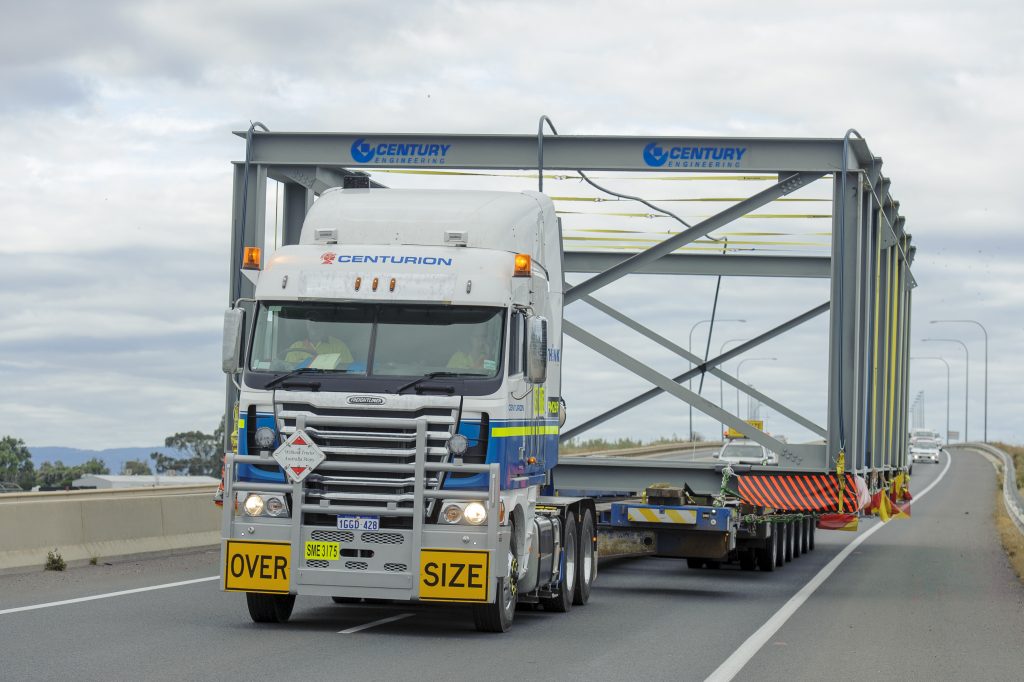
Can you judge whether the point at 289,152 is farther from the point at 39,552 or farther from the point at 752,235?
the point at 752,235

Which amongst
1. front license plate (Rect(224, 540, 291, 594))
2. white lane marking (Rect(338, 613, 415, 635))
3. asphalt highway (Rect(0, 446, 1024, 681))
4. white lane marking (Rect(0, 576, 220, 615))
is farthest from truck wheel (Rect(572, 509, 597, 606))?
white lane marking (Rect(0, 576, 220, 615))

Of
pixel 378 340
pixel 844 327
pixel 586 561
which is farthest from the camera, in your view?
pixel 844 327

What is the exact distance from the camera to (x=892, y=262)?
26156mm

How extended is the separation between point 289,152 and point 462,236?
8.37m

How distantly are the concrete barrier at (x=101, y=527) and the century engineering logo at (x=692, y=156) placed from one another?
788cm

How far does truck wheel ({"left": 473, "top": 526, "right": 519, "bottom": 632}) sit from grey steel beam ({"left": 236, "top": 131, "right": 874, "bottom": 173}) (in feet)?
29.7

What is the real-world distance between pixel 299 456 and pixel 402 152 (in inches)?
383

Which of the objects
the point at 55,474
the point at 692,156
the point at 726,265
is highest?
the point at 692,156

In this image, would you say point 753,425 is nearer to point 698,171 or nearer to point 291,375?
point 698,171

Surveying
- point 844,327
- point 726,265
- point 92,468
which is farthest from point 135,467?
point 844,327

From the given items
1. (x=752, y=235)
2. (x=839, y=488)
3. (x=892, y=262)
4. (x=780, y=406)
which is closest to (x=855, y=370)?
(x=839, y=488)

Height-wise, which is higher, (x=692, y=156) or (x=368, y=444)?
(x=692, y=156)

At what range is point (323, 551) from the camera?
1252 centimetres

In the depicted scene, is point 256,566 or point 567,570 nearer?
point 256,566
